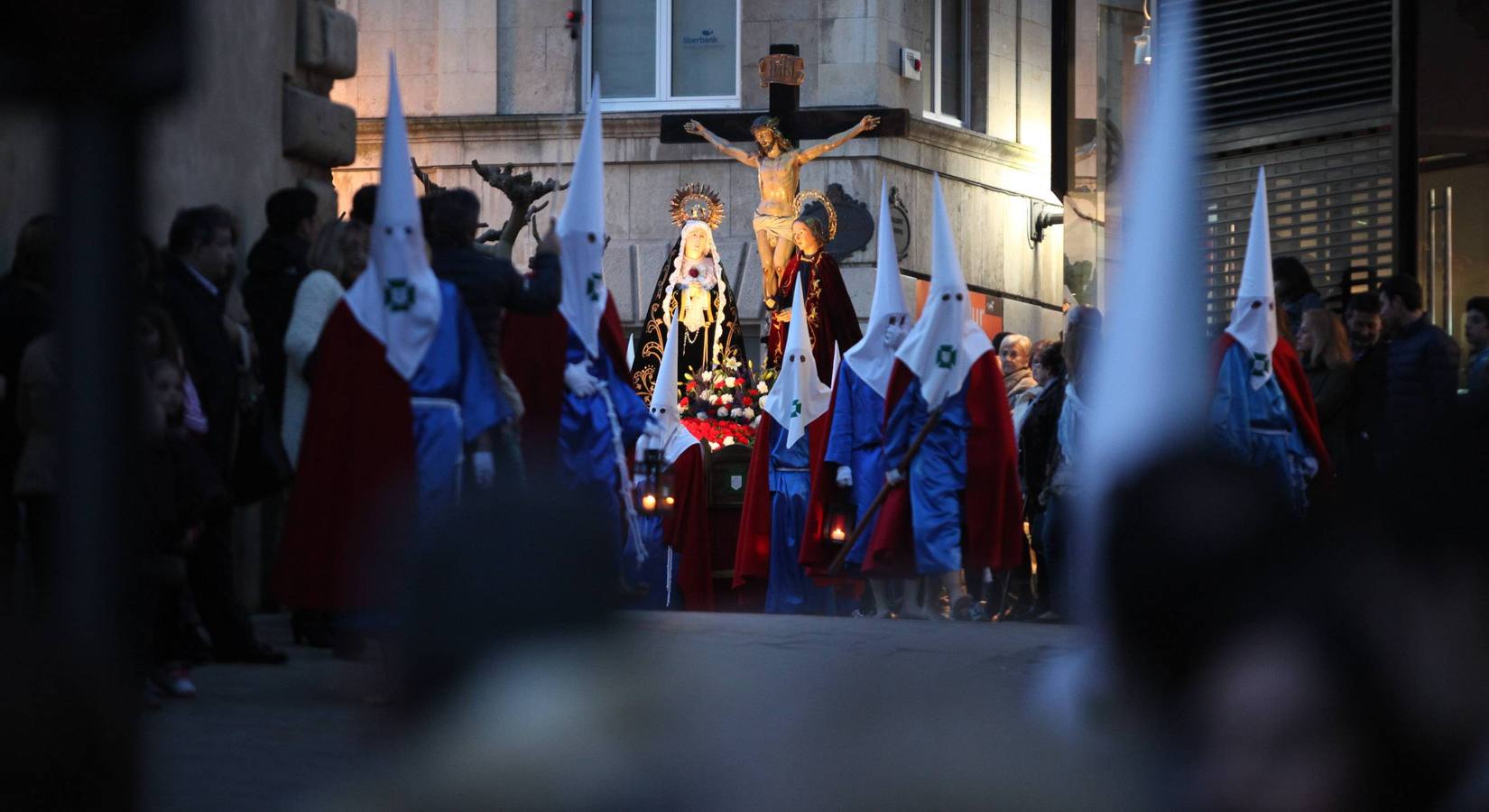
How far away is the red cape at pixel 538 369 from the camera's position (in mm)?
9250

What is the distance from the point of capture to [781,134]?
22.0 meters

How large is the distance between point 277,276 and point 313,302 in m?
0.66

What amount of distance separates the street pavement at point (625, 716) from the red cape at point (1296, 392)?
1.51 metres

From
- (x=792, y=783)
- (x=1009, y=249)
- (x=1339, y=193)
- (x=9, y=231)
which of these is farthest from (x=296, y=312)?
(x=1009, y=249)

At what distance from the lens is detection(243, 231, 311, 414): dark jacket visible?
348 inches

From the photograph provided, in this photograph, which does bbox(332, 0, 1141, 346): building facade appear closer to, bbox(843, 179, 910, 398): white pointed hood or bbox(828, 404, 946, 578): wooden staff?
bbox(843, 179, 910, 398): white pointed hood

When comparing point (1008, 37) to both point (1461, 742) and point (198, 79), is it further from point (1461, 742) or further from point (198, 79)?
point (198, 79)

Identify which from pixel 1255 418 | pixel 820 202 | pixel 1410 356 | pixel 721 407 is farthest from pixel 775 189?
pixel 1410 356

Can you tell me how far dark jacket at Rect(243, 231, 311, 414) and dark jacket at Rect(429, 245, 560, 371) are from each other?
75 cm

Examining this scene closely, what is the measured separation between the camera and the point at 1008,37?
2703 centimetres

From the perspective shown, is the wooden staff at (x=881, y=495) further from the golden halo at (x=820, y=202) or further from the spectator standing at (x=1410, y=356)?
the golden halo at (x=820, y=202)

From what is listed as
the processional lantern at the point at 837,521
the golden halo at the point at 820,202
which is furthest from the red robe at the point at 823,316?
the processional lantern at the point at 837,521

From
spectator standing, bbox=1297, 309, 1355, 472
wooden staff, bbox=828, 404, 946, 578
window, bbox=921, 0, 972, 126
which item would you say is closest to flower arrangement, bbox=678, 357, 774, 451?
wooden staff, bbox=828, 404, 946, 578

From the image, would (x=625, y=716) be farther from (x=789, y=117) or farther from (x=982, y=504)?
(x=789, y=117)
